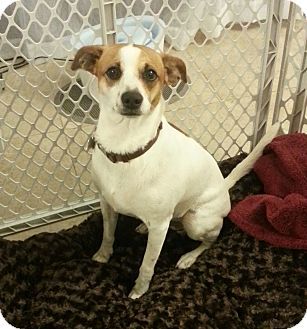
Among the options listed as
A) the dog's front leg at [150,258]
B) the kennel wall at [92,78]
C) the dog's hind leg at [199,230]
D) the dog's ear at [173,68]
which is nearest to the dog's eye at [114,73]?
the dog's ear at [173,68]

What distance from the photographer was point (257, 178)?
1.97 m

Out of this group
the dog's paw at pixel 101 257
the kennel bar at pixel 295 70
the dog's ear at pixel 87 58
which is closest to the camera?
the dog's ear at pixel 87 58

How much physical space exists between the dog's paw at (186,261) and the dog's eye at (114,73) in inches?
28.5

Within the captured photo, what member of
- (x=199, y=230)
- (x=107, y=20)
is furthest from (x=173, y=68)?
(x=199, y=230)

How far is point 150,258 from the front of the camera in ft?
5.18

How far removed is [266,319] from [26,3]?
1280mm

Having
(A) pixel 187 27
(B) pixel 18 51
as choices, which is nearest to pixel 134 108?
(B) pixel 18 51

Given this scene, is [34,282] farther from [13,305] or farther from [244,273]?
[244,273]

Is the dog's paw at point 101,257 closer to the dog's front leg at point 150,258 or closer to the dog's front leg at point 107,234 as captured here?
the dog's front leg at point 107,234

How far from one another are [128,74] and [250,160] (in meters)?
0.79

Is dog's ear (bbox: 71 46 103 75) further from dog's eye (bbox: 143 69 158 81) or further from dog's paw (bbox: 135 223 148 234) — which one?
dog's paw (bbox: 135 223 148 234)

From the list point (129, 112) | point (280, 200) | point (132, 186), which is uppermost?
point (129, 112)

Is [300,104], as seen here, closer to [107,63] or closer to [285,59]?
[285,59]

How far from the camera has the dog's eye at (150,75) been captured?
1.32 meters
